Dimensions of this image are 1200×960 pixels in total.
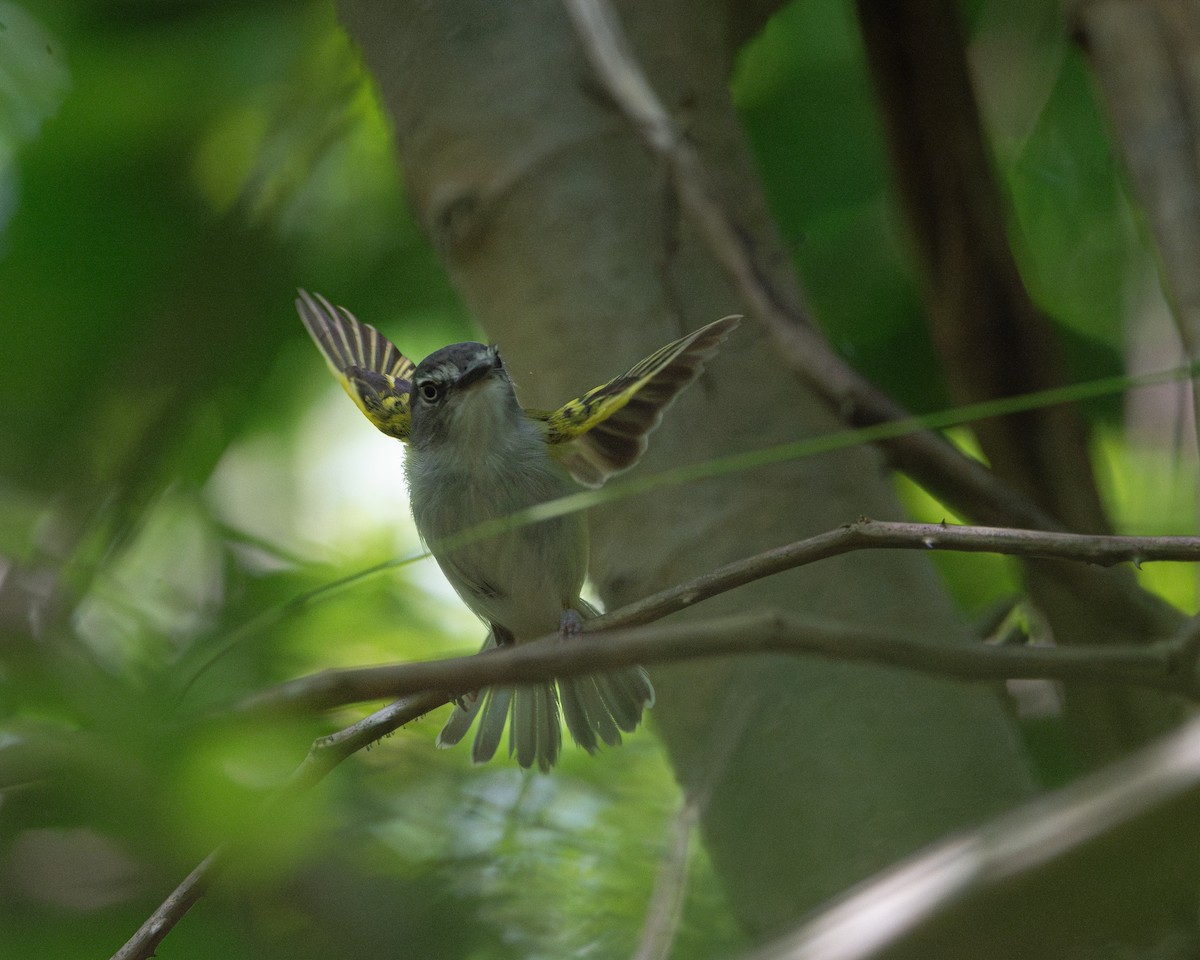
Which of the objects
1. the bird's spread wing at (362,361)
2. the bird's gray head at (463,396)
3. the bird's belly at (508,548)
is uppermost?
the bird's spread wing at (362,361)

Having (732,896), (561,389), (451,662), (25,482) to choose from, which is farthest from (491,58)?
(451,662)

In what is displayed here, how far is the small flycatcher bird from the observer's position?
2.46 meters

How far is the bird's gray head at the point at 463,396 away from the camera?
253cm

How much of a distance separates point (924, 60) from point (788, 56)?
0.67 metres

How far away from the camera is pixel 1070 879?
545 millimetres

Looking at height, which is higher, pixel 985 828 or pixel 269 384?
pixel 269 384

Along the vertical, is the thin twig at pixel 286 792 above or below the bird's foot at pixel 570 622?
above

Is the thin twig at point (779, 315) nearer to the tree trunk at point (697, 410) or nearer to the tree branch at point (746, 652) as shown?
the tree trunk at point (697, 410)

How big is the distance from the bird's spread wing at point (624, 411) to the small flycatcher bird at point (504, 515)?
0.03 feet

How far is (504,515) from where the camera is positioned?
251 centimetres

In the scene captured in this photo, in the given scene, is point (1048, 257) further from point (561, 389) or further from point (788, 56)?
point (561, 389)

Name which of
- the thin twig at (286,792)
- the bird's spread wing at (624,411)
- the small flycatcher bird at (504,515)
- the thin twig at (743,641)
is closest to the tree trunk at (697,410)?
the bird's spread wing at (624,411)

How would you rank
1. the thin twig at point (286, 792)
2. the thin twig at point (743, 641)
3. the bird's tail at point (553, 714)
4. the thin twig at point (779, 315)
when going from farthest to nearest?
the bird's tail at point (553, 714) → the thin twig at point (779, 315) → the thin twig at point (286, 792) → the thin twig at point (743, 641)

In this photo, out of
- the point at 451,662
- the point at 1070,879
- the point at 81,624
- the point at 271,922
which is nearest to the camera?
the point at 1070,879
